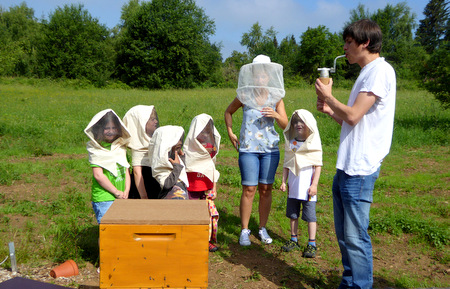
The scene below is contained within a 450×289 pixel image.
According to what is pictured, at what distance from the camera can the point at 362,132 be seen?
9.70ft

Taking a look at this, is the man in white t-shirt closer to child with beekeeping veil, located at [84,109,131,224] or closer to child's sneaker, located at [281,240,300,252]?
child's sneaker, located at [281,240,300,252]

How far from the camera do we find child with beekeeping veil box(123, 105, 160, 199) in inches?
175

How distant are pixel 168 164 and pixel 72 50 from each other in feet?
150

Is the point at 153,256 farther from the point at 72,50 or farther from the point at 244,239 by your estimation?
the point at 72,50

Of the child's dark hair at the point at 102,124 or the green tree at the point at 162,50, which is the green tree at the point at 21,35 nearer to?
the green tree at the point at 162,50

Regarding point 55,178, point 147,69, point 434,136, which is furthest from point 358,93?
point 147,69

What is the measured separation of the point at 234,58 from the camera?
67688 millimetres

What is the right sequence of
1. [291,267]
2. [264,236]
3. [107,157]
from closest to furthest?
1. [107,157]
2. [291,267]
3. [264,236]

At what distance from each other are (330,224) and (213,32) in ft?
170

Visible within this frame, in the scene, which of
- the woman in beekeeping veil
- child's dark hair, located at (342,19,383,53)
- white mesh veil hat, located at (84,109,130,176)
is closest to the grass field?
the woman in beekeeping veil

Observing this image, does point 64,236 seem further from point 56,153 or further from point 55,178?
point 56,153

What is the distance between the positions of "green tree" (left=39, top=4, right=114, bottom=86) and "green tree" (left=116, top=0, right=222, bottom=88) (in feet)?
9.11

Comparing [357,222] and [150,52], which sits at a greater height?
[150,52]

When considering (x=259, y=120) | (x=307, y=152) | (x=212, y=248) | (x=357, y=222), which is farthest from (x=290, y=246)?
(x=357, y=222)
